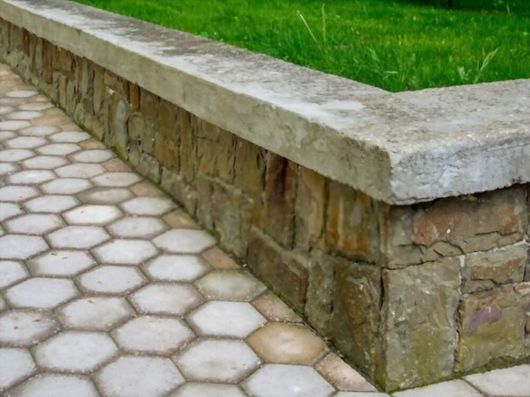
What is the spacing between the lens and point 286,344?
281cm

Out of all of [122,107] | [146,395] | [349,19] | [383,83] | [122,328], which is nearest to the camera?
[146,395]

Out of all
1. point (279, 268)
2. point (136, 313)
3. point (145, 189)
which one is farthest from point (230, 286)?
point (145, 189)

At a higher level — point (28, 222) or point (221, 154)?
point (221, 154)

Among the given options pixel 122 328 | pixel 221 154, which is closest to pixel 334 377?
pixel 122 328

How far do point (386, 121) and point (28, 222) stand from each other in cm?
176

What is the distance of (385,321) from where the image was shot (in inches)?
100

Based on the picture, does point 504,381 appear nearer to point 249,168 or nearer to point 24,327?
point 249,168

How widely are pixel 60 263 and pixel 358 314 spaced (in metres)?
1.24

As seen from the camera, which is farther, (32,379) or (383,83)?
(383,83)

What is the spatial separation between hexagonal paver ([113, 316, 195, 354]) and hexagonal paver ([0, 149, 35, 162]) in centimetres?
191

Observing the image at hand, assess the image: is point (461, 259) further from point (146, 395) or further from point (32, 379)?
point (32, 379)

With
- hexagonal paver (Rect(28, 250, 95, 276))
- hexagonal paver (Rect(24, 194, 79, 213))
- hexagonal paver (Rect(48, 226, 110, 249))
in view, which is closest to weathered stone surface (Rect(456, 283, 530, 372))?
hexagonal paver (Rect(28, 250, 95, 276))

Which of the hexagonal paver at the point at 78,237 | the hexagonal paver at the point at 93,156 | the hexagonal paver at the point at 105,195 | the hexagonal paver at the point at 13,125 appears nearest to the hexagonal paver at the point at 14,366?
the hexagonal paver at the point at 78,237

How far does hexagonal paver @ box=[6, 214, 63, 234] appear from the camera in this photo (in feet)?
12.0
